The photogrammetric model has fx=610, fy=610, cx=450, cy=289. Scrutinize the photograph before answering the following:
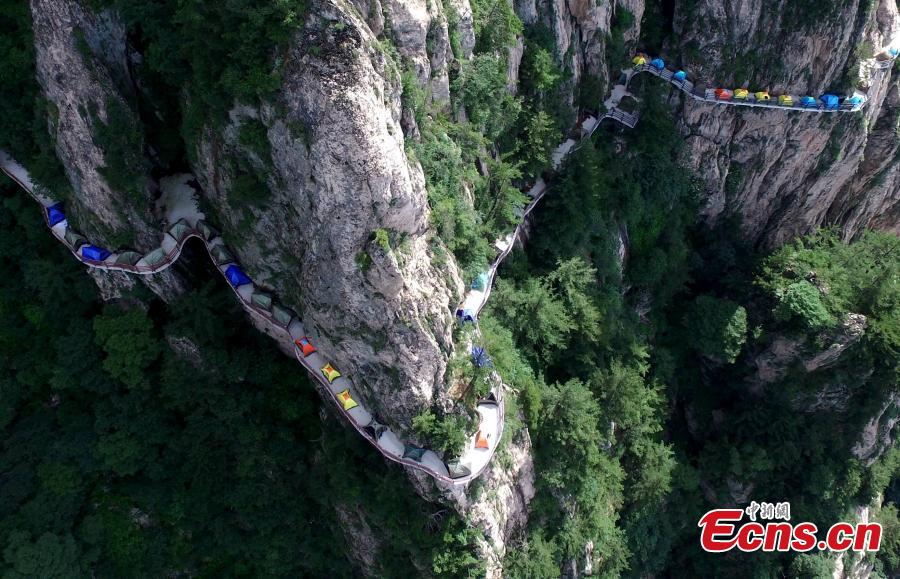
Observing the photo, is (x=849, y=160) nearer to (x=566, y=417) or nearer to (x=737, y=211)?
(x=737, y=211)

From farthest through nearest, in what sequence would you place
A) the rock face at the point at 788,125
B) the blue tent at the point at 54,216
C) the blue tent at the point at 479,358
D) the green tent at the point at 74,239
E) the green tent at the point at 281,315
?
the rock face at the point at 788,125, the blue tent at the point at 479,358, the blue tent at the point at 54,216, the green tent at the point at 74,239, the green tent at the point at 281,315

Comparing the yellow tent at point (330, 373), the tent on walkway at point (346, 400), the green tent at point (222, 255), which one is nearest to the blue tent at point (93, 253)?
the green tent at point (222, 255)

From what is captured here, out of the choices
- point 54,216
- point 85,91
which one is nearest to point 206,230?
point 85,91

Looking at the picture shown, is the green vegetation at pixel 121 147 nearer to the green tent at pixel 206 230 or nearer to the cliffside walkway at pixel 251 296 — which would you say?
the cliffside walkway at pixel 251 296

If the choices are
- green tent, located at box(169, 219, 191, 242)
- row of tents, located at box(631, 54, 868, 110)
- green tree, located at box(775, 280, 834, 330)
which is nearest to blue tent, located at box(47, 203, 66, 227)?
green tent, located at box(169, 219, 191, 242)

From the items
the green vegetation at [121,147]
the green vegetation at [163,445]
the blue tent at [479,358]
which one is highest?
the green vegetation at [121,147]

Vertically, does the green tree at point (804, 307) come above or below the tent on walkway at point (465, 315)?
above

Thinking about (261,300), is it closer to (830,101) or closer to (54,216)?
(54,216)
